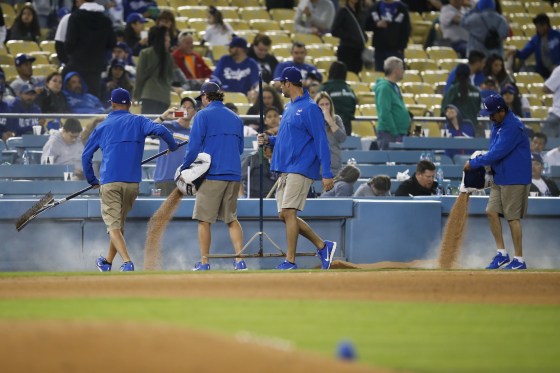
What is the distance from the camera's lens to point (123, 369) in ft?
24.2

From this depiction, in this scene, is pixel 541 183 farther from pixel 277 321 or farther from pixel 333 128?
pixel 277 321

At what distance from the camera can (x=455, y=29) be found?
27.9 metres

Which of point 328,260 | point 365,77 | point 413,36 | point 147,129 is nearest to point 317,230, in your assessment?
point 328,260

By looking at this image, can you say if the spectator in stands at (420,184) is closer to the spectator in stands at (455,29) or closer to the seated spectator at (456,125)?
the seated spectator at (456,125)

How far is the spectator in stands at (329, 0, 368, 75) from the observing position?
926 inches

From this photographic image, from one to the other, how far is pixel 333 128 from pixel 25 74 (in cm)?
544

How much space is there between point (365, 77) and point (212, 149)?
33.5 ft

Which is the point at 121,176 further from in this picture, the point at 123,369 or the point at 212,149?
the point at 123,369

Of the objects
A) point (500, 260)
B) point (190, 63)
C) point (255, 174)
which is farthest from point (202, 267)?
point (190, 63)

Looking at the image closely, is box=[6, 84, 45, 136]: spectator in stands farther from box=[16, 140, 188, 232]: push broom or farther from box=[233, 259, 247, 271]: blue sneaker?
box=[233, 259, 247, 271]: blue sneaker

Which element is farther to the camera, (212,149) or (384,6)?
(384,6)

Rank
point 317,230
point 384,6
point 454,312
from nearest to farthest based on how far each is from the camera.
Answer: point 454,312
point 317,230
point 384,6

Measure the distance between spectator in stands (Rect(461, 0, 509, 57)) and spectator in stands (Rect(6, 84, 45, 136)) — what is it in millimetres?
9699

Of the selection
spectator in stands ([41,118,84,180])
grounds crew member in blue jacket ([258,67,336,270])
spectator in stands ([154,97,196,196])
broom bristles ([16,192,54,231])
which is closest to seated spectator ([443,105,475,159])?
spectator in stands ([154,97,196,196])
